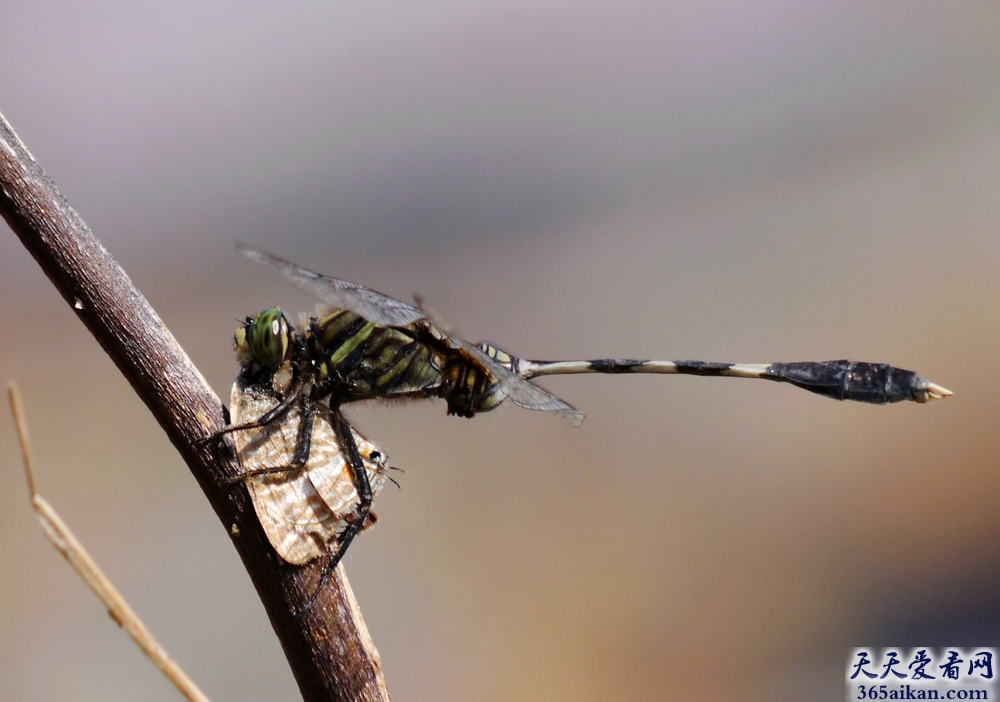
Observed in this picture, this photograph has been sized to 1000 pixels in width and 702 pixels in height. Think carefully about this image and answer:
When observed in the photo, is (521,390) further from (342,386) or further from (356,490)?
(356,490)

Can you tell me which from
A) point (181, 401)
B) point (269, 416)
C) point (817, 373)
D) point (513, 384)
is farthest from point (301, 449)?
point (817, 373)

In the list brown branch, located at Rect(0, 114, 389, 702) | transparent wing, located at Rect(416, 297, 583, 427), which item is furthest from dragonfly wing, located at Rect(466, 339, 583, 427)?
brown branch, located at Rect(0, 114, 389, 702)

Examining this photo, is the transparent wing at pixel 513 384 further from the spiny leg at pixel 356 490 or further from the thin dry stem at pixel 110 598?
the thin dry stem at pixel 110 598

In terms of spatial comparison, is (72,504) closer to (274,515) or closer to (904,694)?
(274,515)

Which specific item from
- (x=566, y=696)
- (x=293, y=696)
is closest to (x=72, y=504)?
(x=293, y=696)

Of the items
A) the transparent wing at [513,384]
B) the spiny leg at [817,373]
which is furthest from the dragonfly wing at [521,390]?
the spiny leg at [817,373]
